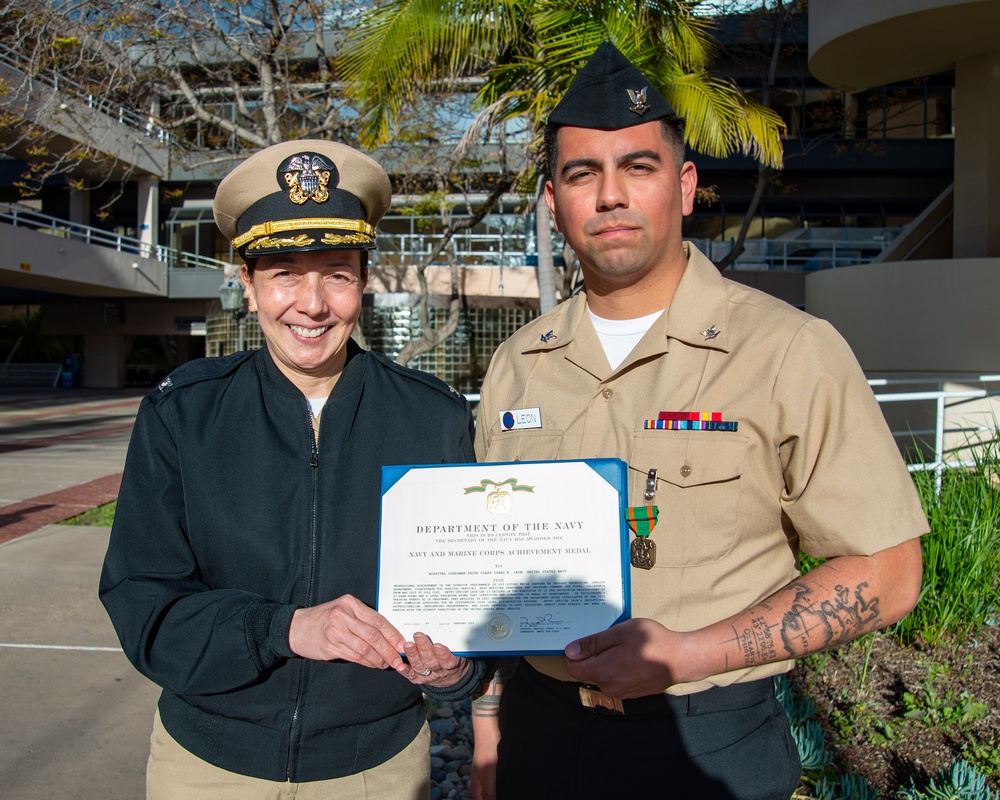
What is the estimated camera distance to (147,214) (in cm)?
2945

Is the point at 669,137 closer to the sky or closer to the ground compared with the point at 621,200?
closer to the sky

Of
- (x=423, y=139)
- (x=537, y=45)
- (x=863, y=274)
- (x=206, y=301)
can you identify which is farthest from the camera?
(x=206, y=301)

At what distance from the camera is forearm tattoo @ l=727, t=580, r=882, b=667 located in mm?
1705

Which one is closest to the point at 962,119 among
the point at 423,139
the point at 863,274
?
the point at 863,274

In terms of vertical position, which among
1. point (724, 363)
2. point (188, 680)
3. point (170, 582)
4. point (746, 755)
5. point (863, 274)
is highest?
point (863, 274)

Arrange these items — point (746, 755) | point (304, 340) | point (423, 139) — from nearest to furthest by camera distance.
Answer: point (746, 755) < point (304, 340) < point (423, 139)

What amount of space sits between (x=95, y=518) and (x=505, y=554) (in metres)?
7.06

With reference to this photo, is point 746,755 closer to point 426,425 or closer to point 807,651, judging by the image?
point 807,651

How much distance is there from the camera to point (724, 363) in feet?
6.31

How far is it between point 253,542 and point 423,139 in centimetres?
1367

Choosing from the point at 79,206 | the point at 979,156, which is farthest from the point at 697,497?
the point at 79,206

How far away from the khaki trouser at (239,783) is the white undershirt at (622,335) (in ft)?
3.64

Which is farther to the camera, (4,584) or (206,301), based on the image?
(206,301)

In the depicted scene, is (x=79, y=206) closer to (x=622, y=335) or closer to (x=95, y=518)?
(x=95, y=518)
